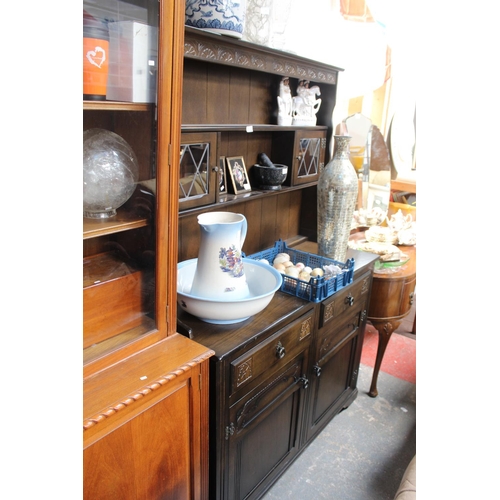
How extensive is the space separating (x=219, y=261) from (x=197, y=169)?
0.31m

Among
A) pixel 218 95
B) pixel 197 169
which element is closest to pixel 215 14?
pixel 218 95

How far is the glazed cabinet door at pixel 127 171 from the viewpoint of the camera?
0.85 m

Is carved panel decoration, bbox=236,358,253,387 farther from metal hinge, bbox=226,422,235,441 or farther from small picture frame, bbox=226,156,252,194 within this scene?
small picture frame, bbox=226,156,252,194

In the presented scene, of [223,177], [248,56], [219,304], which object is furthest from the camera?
[223,177]

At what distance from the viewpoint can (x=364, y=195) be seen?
3.03 metres

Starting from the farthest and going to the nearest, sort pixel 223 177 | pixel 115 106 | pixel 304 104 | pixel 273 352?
pixel 304 104, pixel 223 177, pixel 273 352, pixel 115 106

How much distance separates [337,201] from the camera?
1.77m

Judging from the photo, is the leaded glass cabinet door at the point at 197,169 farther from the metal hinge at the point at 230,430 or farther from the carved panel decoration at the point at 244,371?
the metal hinge at the point at 230,430

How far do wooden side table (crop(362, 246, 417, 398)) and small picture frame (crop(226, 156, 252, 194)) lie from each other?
0.84 m

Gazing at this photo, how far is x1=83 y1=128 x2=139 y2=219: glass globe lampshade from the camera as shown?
2.88ft

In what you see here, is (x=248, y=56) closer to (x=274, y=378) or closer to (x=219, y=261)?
(x=219, y=261)

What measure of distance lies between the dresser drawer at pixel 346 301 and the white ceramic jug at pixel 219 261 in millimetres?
431

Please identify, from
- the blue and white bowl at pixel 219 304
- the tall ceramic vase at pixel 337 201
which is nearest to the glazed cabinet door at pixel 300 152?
the tall ceramic vase at pixel 337 201
